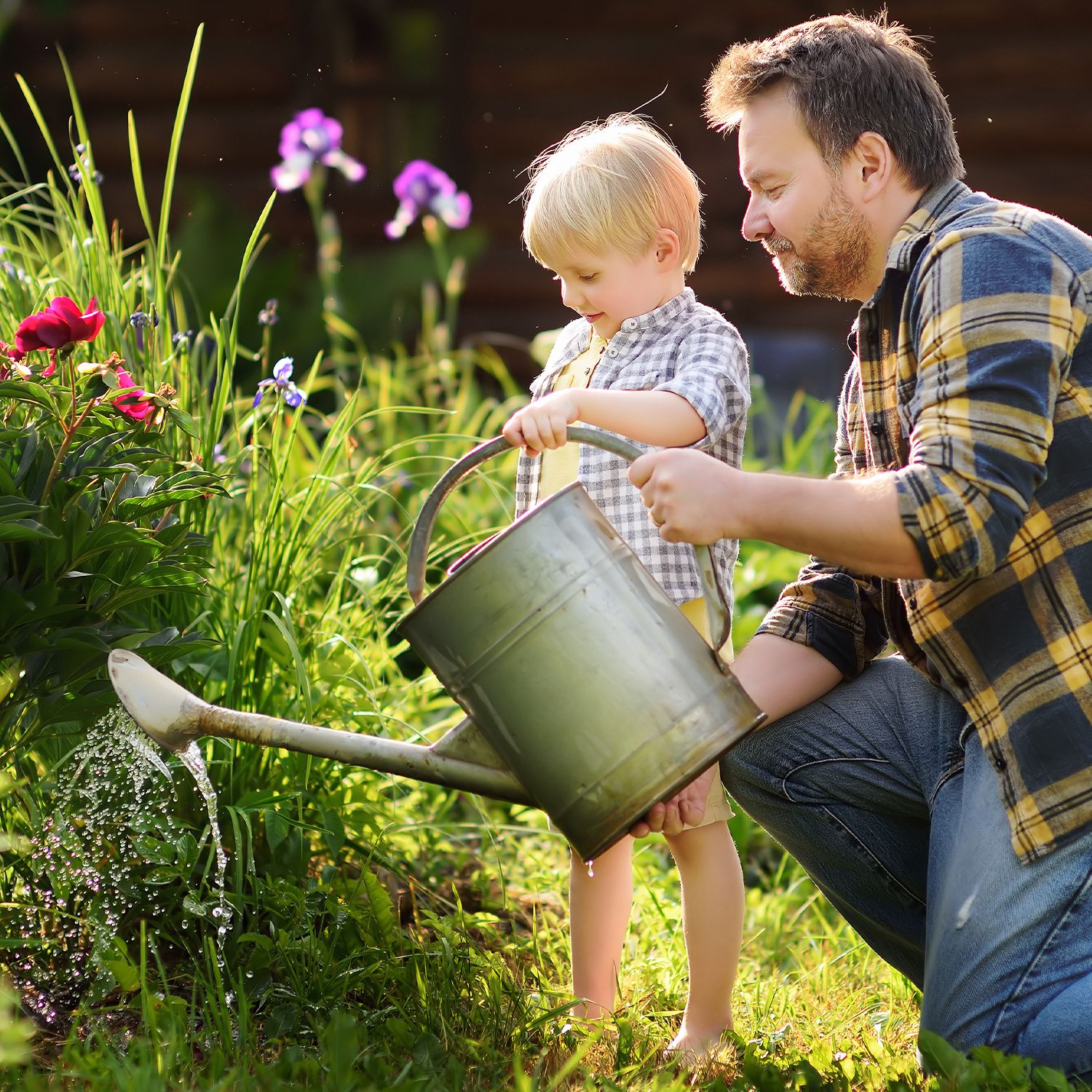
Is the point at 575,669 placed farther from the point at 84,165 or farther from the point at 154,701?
the point at 84,165

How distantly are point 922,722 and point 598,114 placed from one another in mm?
4525

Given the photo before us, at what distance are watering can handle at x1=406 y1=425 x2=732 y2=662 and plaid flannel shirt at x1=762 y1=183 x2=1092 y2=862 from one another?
23cm

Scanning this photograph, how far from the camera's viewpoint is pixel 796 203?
176cm

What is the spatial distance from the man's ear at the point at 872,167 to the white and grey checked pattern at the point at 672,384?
0.87 ft

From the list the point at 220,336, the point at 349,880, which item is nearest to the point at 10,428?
the point at 220,336

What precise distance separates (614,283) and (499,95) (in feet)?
14.9

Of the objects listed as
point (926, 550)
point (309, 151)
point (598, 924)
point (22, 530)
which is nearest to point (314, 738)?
point (22, 530)

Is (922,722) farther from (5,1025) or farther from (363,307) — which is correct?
(363,307)

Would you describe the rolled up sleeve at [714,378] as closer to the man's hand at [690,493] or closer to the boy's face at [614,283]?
the boy's face at [614,283]

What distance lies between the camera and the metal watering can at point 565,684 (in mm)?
1465

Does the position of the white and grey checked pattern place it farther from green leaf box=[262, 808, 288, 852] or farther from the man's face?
green leaf box=[262, 808, 288, 852]

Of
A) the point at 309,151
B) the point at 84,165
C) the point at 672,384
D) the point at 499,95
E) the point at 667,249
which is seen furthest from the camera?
the point at 499,95

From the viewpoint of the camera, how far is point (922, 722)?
192 centimetres

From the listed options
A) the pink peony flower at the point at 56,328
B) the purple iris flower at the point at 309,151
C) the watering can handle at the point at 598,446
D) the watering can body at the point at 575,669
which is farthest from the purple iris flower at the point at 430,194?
the watering can body at the point at 575,669
